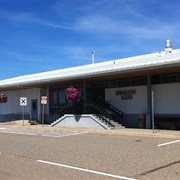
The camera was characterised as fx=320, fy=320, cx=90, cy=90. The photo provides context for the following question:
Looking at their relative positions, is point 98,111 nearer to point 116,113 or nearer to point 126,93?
point 116,113

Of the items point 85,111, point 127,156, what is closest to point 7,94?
point 85,111

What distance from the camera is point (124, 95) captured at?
2425 cm

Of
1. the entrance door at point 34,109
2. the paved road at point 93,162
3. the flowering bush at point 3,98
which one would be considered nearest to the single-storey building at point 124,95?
the entrance door at point 34,109

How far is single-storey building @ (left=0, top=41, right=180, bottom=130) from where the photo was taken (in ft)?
68.1

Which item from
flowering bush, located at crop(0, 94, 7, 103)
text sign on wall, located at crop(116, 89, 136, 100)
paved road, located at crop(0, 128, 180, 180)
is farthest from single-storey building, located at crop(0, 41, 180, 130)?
paved road, located at crop(0, 128, 180, 180)

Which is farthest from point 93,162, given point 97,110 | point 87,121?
point 97,110

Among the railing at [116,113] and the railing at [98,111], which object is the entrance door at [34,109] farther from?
the railing at [116,113]

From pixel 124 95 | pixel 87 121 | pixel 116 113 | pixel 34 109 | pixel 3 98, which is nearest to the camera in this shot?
pixel 87 121

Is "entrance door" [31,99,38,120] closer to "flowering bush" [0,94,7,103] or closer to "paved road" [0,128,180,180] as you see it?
A: "flowering bush" [0,94,7,103]

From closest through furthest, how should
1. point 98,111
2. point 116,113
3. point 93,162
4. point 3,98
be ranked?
1. point 93,162
2. point 116,113
3. point 98,111
4. point 3,98

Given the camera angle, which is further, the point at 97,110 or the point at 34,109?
the point at 34,109

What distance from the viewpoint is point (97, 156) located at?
35.3ft

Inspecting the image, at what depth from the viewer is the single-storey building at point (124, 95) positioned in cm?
2075

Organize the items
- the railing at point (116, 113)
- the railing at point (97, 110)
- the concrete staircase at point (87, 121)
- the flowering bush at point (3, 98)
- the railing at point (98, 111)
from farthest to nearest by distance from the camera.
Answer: the flowering bush at point (3, 98), the railing at point (116, 113), the railing at point (97, 110), the railing at point (98, 111), the concrete staircase at point (87, 121)
